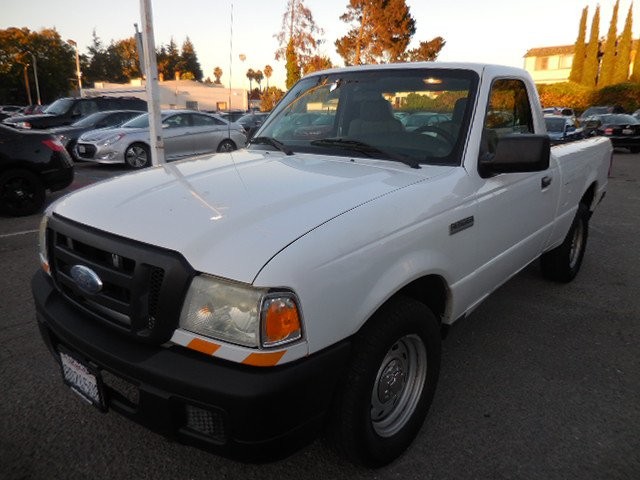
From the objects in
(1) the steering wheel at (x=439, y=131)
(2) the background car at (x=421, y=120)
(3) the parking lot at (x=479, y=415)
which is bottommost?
(3) the parking lot at (x=479, y=415)

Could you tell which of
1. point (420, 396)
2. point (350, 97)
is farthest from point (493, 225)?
point (350, 97)

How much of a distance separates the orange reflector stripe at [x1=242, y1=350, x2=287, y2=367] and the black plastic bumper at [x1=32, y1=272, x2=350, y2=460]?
19 mm

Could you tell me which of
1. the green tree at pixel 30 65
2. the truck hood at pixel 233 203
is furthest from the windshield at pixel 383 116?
the green tree at pixel 30 65

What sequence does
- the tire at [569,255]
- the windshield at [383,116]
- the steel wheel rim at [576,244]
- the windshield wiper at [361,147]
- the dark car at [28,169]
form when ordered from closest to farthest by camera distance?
1. the windshield wiper at [361,147]
2. the windshield at [383,116]
3. the tire at [569,255]
4. the steel wheel rim at [576,244]
5. the dark car at [28,169]

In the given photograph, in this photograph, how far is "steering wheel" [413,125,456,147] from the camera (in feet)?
8.48

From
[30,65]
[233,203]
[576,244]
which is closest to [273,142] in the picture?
[233,203]

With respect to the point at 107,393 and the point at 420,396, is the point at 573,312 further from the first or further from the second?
the point at 107,393

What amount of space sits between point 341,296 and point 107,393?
40.0 inches

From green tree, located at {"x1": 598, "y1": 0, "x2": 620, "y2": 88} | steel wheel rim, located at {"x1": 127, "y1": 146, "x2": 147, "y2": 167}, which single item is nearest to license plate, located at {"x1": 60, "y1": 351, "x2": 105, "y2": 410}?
steel wheel rim, located at {"x1": 127, "y1": 146, "x2": 147, "y2": 167}

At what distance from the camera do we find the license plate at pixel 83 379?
6.02 ft

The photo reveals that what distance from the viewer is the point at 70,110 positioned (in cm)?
1461

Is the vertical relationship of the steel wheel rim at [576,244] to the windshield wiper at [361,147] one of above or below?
below

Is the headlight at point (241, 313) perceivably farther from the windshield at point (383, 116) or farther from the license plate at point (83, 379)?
the windshield at point (383, 116)

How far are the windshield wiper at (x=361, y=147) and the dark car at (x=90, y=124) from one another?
37.1ft
